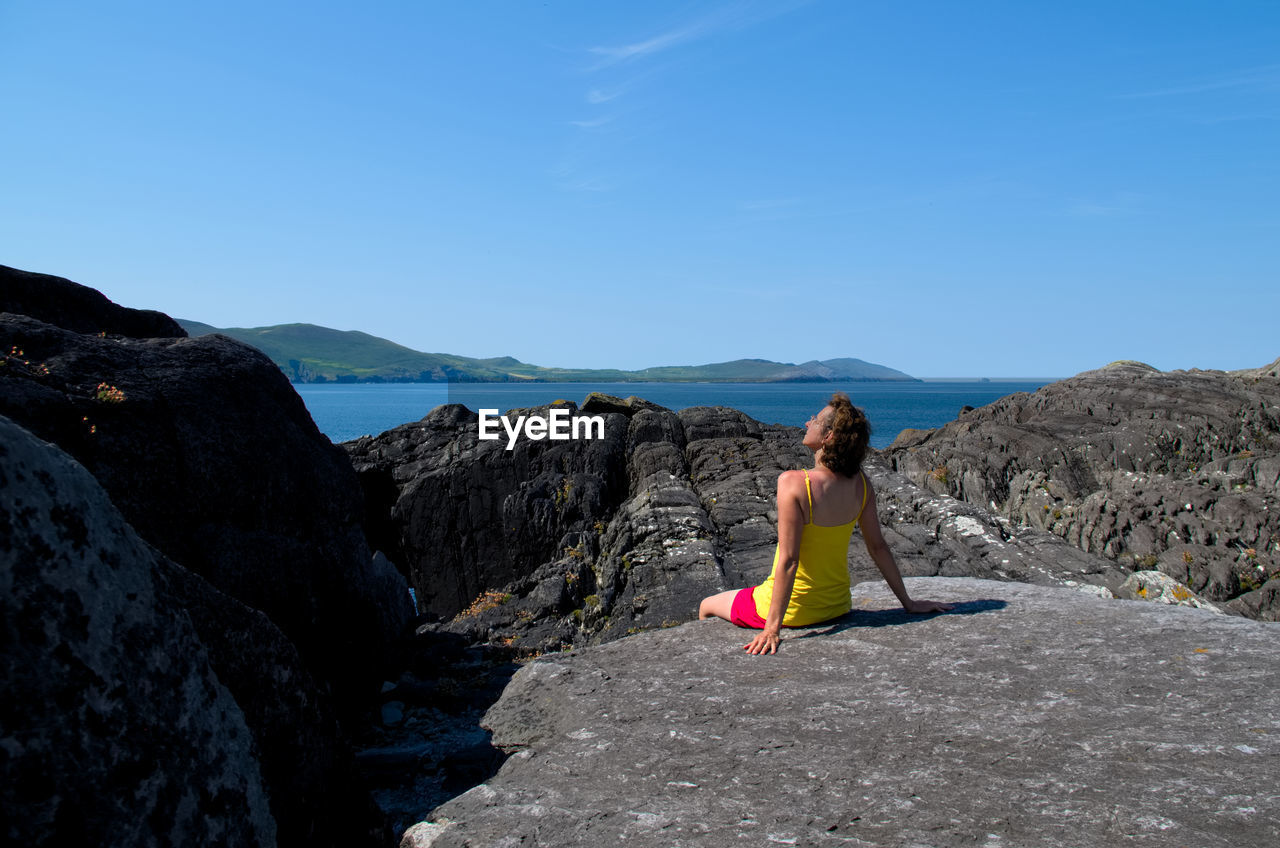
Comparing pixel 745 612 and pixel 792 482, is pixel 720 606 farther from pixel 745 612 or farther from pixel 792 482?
pixel 792 482

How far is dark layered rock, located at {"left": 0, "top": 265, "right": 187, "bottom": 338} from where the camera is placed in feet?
34.4

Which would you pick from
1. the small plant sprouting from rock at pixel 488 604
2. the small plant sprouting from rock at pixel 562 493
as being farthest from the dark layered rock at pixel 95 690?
the small plant sprouting from rock at pixel 562 493

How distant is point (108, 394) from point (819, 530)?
6.91m

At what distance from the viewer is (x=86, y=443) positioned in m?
7.89

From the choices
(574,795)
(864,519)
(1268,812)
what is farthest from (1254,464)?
(574,795)

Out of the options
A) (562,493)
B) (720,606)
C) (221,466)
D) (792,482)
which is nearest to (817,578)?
(792,482)

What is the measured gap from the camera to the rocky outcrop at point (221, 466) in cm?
806

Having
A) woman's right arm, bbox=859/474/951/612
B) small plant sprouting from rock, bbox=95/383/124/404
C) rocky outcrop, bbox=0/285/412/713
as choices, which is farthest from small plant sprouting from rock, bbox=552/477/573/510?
woman's right arm, bbox=859/474/951/612

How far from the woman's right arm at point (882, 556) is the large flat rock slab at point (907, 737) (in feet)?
0.54

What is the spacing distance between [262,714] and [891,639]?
447cm

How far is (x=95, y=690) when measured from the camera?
3.36 metres

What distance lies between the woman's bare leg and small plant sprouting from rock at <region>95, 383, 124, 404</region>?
19.8ft

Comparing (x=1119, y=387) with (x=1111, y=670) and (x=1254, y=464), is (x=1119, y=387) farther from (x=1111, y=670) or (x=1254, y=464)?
(x=1111, y=670)

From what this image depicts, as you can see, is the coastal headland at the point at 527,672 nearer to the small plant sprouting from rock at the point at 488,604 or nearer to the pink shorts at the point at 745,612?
the pink shorts at the point at 745,612
